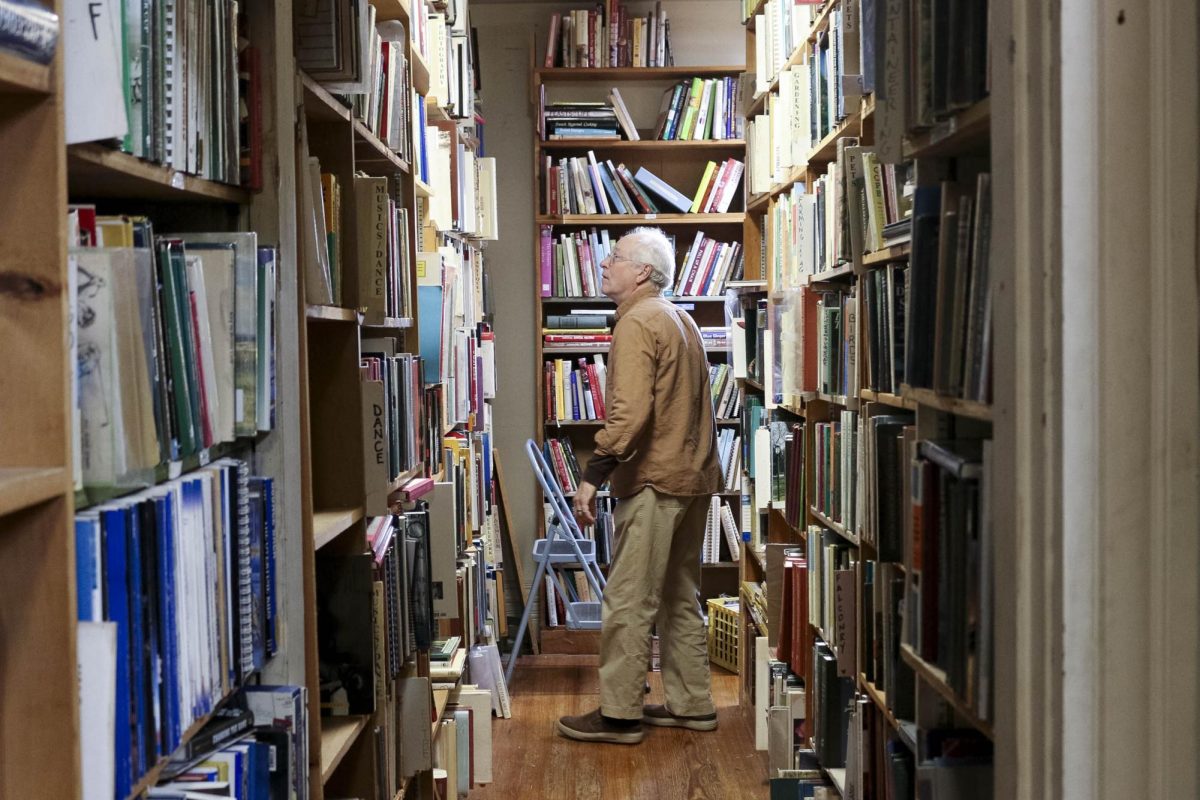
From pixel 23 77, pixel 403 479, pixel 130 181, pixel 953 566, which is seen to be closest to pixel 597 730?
pixel 403 479

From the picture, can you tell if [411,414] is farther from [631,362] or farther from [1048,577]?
[1048,577]

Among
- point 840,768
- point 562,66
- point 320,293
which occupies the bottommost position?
point 840,768

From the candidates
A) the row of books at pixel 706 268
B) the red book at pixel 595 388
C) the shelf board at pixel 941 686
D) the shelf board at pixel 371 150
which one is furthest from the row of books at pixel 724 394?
the shelf board at pixel 941 686

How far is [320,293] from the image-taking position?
73.5 inches

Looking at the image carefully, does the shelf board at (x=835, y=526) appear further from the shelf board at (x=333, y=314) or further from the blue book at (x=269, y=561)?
the blue book at (x=269, y=561)

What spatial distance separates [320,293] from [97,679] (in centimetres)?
94

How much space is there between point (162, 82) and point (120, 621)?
552 mm

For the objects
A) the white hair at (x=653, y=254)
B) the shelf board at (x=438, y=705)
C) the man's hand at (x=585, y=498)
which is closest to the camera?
the shelf board at (x=438, y=705)

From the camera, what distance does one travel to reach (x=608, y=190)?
560 cm

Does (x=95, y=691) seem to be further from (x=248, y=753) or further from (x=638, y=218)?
(x=638, y=218)

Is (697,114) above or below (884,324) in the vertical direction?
above

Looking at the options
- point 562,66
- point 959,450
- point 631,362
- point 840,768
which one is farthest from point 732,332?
point 959,450

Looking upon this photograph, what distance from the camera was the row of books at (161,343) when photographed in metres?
1.09

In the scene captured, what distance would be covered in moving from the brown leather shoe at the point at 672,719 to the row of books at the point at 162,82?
10.4ft
